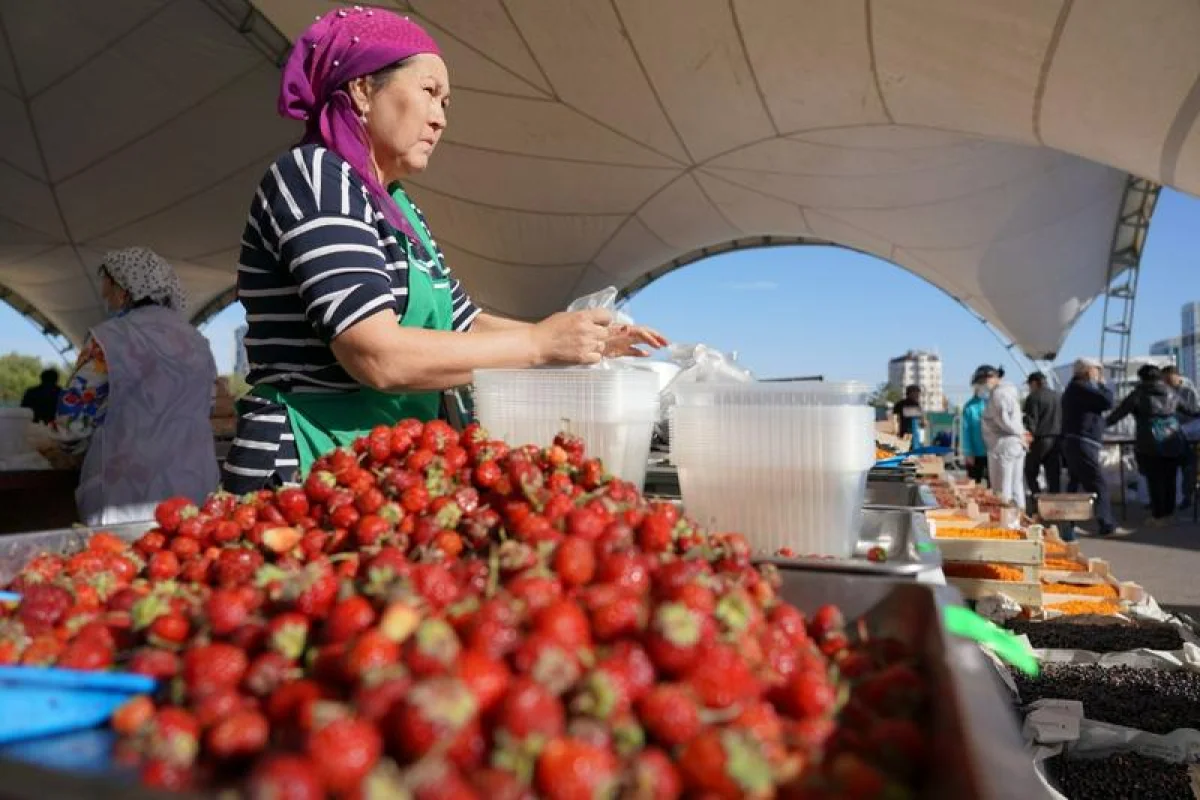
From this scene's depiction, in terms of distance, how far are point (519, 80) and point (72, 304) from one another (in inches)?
618

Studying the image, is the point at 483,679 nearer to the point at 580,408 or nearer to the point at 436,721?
the point at 436,721

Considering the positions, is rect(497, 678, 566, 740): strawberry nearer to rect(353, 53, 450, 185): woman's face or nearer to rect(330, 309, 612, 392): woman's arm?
rect(330, 309, 612, 392): woman's arm

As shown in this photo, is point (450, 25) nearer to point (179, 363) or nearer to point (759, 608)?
point (179, 363)

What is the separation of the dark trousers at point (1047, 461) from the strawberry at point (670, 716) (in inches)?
452

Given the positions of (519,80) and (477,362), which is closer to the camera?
(477,362)

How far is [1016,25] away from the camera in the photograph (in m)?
7.39

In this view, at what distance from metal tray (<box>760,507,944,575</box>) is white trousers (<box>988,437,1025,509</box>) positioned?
29.1 feet

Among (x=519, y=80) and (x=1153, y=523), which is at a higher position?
(x=519, y=80)

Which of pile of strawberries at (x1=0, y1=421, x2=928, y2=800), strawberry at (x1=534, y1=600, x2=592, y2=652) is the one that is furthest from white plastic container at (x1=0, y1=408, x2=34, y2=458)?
strawberry at (x1=534, y1=600, x2=592, y2=652)

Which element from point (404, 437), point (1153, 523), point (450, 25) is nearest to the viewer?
point (404, 437)

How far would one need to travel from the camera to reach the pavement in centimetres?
570

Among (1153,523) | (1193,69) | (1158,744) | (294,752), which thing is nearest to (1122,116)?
(1193,69)

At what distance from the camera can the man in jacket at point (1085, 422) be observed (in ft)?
30.3

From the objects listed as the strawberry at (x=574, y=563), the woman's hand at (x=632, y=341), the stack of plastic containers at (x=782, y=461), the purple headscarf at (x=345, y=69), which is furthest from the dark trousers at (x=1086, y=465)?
the strawberry at (x=574, y=563)
